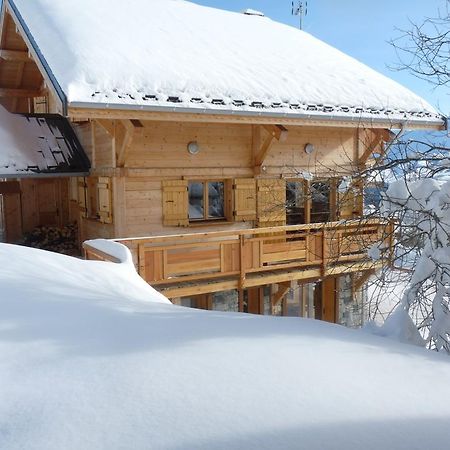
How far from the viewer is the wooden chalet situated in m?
9.14

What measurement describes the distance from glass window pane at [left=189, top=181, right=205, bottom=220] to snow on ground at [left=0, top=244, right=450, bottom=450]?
7.04 m

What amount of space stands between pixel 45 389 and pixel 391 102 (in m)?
11.9

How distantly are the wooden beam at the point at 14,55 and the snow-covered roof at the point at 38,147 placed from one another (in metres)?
1.43

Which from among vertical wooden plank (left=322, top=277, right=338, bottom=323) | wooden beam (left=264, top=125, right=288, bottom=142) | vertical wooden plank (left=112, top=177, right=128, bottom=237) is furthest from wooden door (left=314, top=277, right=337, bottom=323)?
vertical wooden plank (left=112, top=177, right=128, bottom=237)

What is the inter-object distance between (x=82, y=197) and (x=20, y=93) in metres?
4.17

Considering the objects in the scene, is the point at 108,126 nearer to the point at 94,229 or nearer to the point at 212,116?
the point at 212,116

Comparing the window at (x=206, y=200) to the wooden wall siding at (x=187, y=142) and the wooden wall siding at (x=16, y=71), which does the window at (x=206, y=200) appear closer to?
the wooden wall siding at (x=187, y=142)

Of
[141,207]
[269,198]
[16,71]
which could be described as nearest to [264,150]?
[269,198]

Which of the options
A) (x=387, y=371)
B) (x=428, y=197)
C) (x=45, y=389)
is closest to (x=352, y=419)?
(x=387, y=371)

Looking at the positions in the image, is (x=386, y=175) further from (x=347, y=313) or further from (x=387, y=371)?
(x=347, y=313)

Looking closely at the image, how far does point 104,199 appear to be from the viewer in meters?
10.1

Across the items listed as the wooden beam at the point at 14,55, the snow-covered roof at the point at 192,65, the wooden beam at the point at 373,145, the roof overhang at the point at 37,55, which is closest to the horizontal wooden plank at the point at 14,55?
the wooden beam at the point at 14,55

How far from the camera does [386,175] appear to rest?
5.48 metres

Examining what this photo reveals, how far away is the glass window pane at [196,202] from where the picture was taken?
1091 cm
